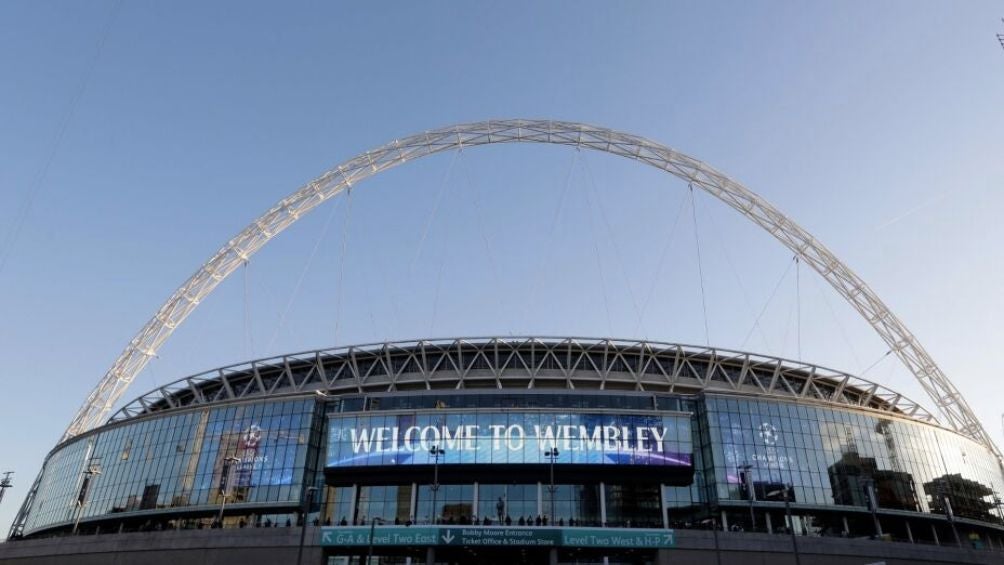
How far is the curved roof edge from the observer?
7956 cm

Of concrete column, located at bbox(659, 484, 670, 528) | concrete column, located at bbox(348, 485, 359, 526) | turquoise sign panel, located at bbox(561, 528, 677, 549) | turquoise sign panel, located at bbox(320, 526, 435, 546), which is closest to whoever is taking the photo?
turquoise sign panel, located at bbox(561, 528, 677, 549)

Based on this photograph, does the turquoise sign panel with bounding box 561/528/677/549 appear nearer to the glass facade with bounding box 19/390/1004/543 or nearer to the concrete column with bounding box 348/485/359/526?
the glass facade with bounding box 19/390/1004/543

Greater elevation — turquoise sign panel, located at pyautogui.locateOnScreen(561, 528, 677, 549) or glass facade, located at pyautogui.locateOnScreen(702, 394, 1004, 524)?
glass facade, located at pyautogui.locateOnScreen(702, 394, 1004, 524)

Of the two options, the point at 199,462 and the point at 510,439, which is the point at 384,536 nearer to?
the point at 510,439

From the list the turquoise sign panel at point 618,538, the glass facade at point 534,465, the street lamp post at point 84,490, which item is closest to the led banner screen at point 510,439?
the glass facade at point 534,465

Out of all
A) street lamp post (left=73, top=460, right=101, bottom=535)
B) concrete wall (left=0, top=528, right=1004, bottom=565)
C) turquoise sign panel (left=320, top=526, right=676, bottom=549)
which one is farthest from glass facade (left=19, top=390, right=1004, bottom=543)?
concrete wall (left=0, top=528, right=1004, bottom=565)

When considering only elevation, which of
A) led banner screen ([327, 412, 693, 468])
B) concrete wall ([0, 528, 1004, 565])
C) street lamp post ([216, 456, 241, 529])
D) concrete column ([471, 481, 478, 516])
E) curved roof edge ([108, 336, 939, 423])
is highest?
curved roof edge ([108, 336, 939, 423])

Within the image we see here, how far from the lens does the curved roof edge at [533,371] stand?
79562mm

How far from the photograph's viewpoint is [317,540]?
180 feet

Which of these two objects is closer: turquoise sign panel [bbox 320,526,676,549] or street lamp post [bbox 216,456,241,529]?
turquoise sign panel [bbox 320,526,676,549]

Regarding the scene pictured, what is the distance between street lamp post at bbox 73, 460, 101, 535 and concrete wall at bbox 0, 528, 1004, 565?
52.7 feet

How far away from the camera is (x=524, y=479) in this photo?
6397 centimetres

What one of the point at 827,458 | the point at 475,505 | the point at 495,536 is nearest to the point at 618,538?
the point at 495,536

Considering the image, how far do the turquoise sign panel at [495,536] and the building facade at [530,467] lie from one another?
1669 mm
